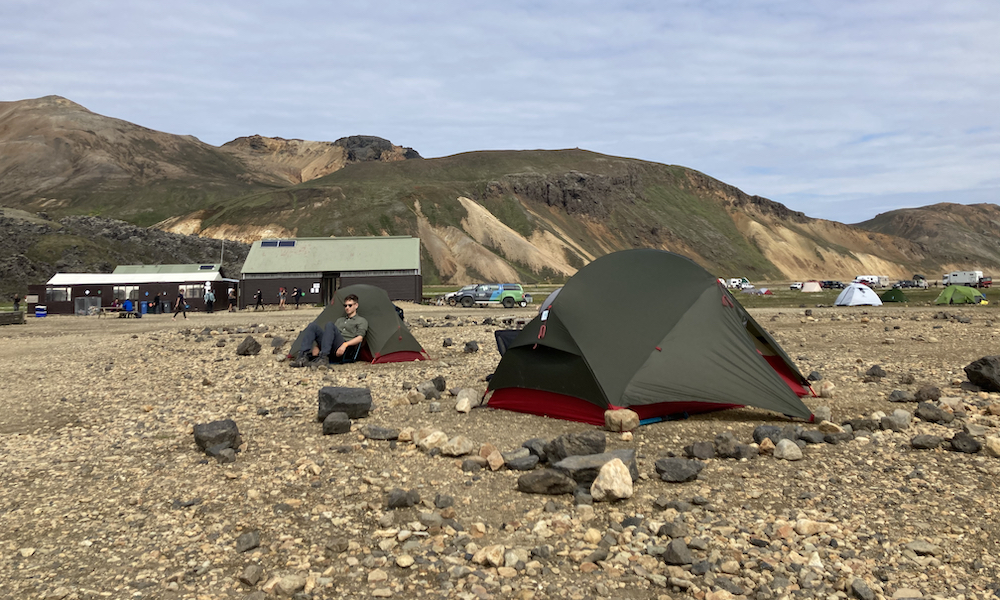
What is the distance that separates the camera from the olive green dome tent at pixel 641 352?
7.92 meters

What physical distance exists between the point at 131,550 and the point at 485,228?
98.9 metres

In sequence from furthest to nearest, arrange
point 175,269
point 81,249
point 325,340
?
point 81,249
point 175,269
point 325,340

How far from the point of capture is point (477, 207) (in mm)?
107750

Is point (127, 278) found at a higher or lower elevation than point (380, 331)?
higher

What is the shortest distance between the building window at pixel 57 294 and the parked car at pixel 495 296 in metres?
27.3

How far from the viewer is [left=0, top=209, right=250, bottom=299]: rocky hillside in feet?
180

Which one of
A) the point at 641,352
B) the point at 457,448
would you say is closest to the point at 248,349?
the point at 457,448

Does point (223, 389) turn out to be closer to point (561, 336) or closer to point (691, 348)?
point (561, 336)

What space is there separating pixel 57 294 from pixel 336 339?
135ft

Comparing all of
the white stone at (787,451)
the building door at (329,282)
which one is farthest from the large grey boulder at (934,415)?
the building door at (329,282)

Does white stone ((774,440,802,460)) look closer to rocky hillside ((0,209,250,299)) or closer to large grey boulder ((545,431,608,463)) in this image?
large grey boulder ((545,431,608,463))

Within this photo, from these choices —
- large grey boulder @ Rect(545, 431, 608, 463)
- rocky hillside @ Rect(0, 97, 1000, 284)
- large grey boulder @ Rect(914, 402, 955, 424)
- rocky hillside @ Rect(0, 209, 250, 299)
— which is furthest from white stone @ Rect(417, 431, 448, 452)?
rocky hillside @ Rect(0, 97, 1000, 284)

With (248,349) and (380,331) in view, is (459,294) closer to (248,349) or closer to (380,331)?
(248,349)

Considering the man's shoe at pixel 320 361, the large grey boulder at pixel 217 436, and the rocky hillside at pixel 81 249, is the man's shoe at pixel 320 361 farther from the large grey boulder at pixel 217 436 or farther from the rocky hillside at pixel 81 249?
the rocky hillside at pixel 81 249
